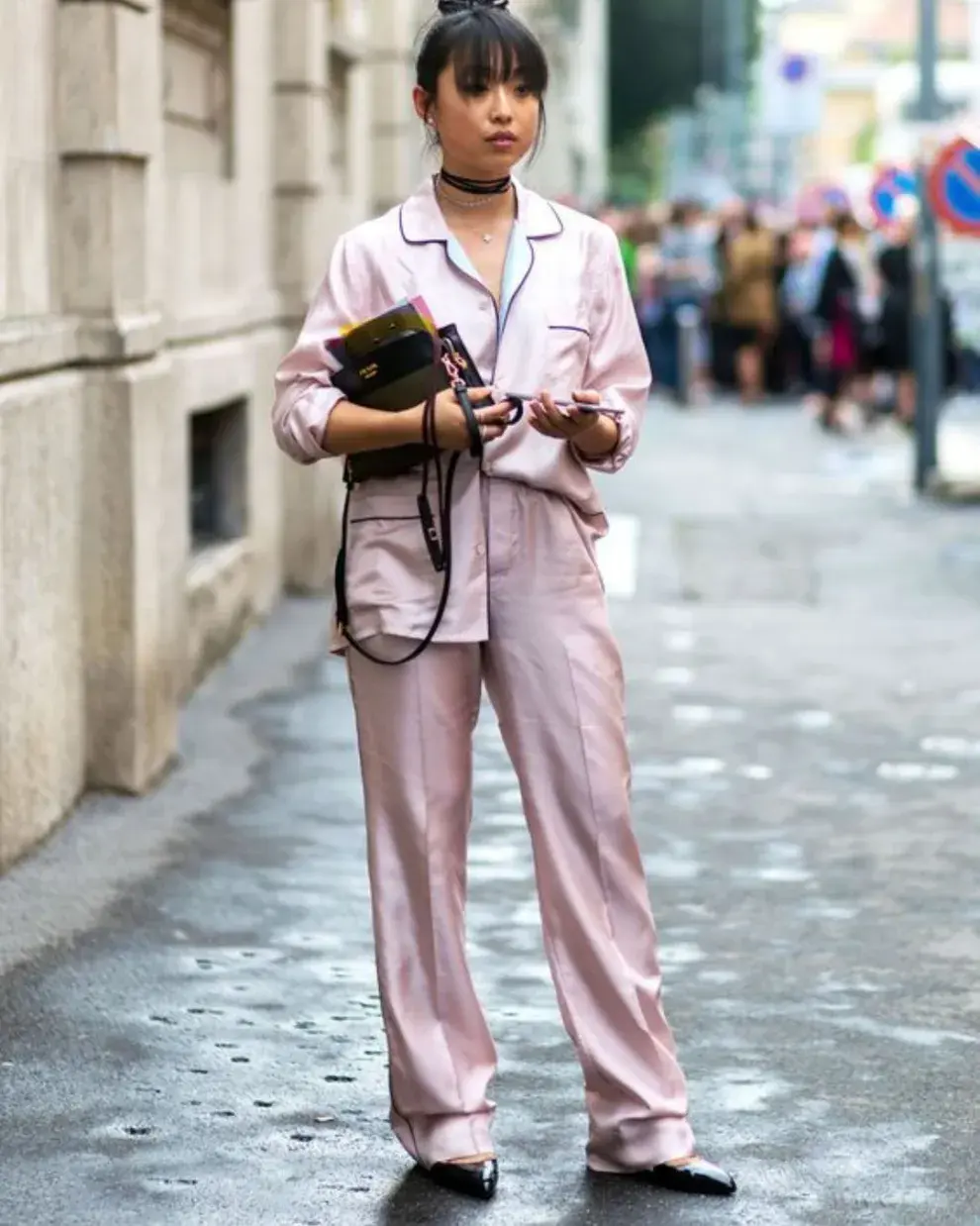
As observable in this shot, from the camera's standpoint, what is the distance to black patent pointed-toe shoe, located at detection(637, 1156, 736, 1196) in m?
4.64

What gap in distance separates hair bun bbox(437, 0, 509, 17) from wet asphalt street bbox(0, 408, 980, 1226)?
1.81 m

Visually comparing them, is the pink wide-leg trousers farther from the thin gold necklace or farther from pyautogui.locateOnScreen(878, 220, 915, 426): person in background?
pyautogui.locateOnScreen(878, 220, 915, 426): person in background

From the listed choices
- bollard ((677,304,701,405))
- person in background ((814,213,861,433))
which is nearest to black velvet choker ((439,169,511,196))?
person in background ((814,213,861,433))

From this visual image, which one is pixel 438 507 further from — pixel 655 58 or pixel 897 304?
pixel 655 58

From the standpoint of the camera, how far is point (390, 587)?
4605 millimetres

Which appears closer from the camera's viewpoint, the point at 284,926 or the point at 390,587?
the point at 390,587

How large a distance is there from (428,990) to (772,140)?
54.1 m

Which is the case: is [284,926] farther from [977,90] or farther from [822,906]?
[977,90]

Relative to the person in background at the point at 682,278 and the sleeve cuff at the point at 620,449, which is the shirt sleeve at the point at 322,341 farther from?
the person in background at the point at 682,278

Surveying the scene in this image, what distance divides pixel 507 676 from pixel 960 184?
41.7 ft

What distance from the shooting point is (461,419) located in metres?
4.43

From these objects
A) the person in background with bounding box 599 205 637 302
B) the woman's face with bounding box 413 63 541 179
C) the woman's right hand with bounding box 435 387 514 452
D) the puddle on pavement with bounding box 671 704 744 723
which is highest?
the woman's face with bounding box 413 63 541 179

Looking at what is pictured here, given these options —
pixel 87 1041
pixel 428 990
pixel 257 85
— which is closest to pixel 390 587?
pixel 428 990

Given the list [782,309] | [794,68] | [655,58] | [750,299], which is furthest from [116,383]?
[655,58]
